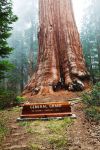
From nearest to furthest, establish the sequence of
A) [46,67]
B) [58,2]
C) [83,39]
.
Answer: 1. [46,67]
2. [58,2]
3. [83,39]

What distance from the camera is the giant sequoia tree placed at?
41.8 ft

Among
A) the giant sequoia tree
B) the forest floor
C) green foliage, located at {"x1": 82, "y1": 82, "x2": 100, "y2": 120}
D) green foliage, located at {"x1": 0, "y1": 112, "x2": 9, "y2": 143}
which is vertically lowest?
green foliage, located at {"x1": 0, "y1": 112, "x2": 9, "y2": 143}

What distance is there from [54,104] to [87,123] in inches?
52.4

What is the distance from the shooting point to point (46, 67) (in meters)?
13.2

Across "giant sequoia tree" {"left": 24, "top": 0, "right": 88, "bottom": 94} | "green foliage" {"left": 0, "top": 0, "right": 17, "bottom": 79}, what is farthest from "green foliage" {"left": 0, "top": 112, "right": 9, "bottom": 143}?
"giant sequoia tree" {"left": 24, "top": 0, "right": 88, "bottom": 94}

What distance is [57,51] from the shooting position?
546 inches

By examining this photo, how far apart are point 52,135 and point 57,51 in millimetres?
8006

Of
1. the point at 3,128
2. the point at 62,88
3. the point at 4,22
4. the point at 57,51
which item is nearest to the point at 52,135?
the point at 3,128

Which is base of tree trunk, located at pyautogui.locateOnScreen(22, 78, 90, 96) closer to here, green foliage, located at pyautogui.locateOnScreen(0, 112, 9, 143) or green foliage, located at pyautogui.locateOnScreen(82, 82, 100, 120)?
green foliage, located at pyautogui.locateOnScreen(82, 82, 100, 120)

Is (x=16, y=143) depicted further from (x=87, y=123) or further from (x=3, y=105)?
(x=3, y=105)

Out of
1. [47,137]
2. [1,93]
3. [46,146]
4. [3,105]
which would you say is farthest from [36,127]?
[3,105]

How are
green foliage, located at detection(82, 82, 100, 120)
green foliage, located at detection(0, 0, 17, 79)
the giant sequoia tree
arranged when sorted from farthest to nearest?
the giant sequoia tree < green foliage, located at detection(0, 0, 17, 79) < green foliage, located at detection(82, 82, 100, 120)

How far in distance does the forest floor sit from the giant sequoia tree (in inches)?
177

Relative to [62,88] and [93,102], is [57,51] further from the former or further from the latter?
[93,102]
